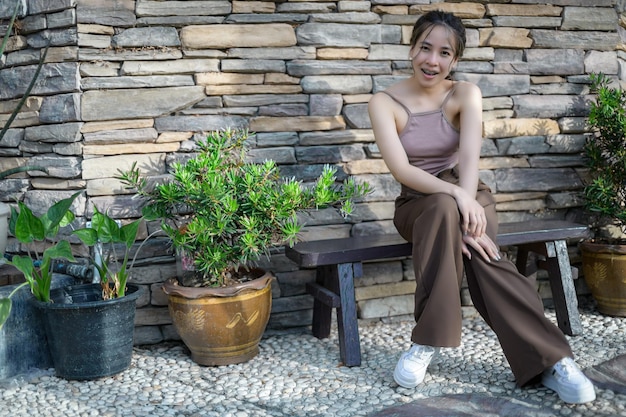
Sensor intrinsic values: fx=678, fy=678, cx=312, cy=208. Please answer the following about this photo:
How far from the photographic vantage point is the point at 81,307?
102 inches

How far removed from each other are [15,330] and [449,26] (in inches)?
83.0

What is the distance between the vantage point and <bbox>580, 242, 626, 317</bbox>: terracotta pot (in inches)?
128

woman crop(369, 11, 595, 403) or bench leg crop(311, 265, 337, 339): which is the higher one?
woman crop(369, 11, 595, 403)

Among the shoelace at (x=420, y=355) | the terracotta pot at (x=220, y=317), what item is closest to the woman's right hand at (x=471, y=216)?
the shoelace at (x=420, y=355)

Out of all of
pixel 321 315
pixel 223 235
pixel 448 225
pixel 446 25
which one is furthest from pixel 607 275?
pixel 223 235

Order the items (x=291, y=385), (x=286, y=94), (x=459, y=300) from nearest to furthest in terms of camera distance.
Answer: (x=459, y=300)
(x=291, y=385)
(x=286, y=94)

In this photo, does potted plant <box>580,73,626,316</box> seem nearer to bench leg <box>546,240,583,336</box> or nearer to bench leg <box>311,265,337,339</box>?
bench leg <box>546,240,583,336</box>

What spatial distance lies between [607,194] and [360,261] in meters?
1.35

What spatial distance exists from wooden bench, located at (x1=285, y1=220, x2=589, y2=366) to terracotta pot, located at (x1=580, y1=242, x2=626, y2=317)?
9.6 inches

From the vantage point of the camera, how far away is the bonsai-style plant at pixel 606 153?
10.7ft

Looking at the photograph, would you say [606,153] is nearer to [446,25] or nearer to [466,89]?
[466,89]

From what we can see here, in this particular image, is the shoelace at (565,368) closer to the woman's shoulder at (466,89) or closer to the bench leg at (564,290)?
the bench leg at (564,290)

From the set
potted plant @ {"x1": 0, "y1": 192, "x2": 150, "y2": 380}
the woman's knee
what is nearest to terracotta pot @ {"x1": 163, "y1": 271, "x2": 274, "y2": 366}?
potted plant @ {"x1": 0, "y1": 192, "x2": 150, "y2": 380}

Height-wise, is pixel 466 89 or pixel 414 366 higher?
pixel 466 89
